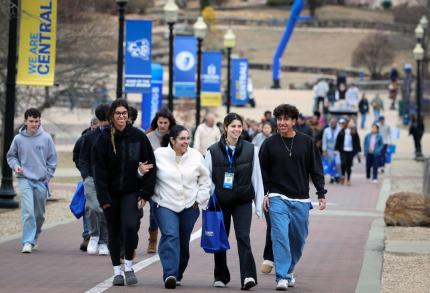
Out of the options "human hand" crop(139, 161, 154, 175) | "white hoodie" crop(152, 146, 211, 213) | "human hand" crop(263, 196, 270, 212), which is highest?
"human hand" crop(139, 161, 154, 175)

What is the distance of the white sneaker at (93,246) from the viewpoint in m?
16.1

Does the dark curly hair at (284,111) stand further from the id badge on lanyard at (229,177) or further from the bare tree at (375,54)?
the bare tree at (375,54)

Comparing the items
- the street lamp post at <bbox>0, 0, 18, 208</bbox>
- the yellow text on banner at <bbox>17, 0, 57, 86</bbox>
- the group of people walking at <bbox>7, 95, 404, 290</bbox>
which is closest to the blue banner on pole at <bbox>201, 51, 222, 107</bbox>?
the yellow text on banner at <bbox>17, 0, 57, 86</bbox>

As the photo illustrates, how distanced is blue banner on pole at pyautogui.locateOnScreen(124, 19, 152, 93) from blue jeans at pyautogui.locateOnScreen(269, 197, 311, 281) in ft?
54.2

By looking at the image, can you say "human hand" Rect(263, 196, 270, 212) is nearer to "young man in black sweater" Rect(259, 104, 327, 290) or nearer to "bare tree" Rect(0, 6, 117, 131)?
"young man in black sweater" Rect(259, 104, 327, 290)

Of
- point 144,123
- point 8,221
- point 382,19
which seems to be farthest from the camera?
point 382,19

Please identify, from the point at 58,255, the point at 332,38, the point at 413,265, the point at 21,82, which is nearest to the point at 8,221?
the point at 21,82

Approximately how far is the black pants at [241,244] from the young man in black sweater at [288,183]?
1.04 ft

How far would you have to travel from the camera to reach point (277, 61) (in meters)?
89.5

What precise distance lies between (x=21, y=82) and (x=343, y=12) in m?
119

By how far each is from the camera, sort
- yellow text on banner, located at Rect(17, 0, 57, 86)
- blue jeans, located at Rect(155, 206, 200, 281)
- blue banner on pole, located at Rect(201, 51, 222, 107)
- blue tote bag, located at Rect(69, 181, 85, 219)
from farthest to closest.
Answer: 1. blue banner on pole, located at Rect(201, 51, 222, 107)
2. yellow text on banner, located at Rect(17, 0, 57, 86)
3. blue tote bag, located at Rect(69, 181, 85, 219)
4. blue jeans, located at Rect(155, 206, 200, 281)

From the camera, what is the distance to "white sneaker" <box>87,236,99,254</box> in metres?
16.1

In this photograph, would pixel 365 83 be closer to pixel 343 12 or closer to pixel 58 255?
pixel 343 12

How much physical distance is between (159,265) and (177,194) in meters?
2.39
